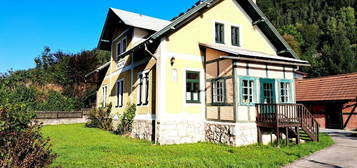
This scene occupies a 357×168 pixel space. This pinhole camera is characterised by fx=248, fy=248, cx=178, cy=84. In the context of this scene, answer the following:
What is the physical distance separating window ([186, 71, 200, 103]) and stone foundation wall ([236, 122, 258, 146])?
2.62m

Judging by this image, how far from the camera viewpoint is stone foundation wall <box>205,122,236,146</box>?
1093 centimetres

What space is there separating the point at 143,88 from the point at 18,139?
8199 millimetres

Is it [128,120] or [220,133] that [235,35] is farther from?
[128,120]

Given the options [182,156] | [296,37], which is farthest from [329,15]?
[182,156]

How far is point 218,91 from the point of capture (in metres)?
12.1

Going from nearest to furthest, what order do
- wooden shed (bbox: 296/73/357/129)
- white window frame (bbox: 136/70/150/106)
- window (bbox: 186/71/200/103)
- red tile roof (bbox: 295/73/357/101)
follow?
window (bbox: 186/71/200/103) < white window frame (bbox: 136/70/150/106) < wooden shed (bbox: 296/73/357/129) < red tile roof (bbox: 295/73/357/101)

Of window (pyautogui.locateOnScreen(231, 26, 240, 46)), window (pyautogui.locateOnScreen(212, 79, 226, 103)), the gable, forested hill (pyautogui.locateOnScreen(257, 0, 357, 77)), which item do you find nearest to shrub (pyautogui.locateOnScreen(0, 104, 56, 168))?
the gable

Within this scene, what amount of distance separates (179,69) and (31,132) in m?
7.55

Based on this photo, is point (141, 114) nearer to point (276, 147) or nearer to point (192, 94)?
point (192, 94)

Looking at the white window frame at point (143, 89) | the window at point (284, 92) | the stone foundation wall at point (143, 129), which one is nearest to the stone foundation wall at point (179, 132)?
the stone foundation wall at point (143, 129)

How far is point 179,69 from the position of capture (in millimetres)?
12250

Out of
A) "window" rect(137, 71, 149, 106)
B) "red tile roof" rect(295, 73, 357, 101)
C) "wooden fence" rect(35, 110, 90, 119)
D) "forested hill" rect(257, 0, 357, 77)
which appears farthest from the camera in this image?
Answer: "forested hill" rect(257, 0, 357, 77)

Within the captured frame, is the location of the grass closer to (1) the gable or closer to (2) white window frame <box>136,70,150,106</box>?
(2) white window frame <box>136,70,150,106</box>

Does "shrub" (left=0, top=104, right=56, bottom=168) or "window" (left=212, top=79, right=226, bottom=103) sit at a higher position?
"window" (left=212, top=79, right=226, bottom=103)
